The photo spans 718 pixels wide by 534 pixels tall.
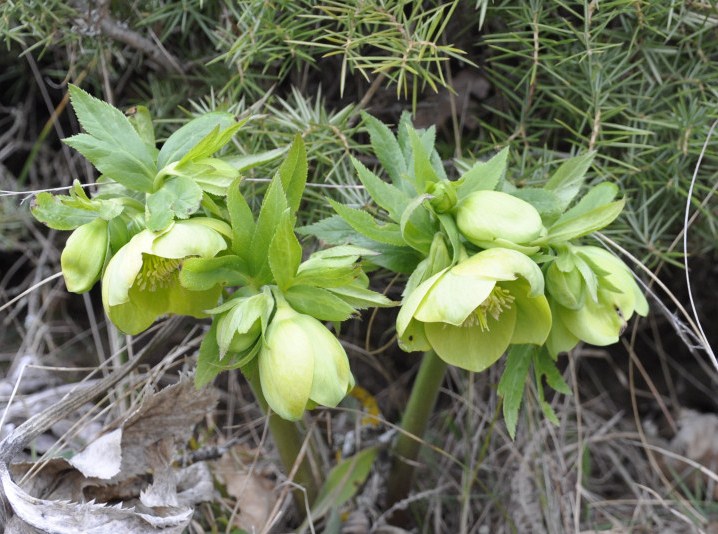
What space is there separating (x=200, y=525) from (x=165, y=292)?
1.47 feet

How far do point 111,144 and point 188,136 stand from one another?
83 mm

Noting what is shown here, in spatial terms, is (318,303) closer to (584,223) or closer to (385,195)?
(385,195)

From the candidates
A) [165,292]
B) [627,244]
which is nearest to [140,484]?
[165,292]

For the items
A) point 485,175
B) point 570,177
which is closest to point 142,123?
point 485,175

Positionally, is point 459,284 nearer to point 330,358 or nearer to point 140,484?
point 330,358

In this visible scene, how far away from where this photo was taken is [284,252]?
752mm

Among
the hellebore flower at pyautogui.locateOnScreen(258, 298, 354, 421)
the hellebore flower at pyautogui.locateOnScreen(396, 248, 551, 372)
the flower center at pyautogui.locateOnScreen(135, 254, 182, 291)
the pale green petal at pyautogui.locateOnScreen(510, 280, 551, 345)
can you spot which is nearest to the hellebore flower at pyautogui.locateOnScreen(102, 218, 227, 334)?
the flower center at pyautogui.locateOnScreen(135, 254, 182, 291)

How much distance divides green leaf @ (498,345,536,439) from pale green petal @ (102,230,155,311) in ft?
1.39

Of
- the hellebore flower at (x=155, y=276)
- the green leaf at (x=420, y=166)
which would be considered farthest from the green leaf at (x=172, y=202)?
the green leaf at (x=420, y=166)

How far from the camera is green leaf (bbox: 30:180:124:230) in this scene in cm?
77

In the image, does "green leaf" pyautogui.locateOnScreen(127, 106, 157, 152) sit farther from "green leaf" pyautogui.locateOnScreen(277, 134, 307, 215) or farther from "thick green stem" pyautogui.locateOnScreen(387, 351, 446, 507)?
"thick green stem" pyautogui.locateOnScreen(387, 351, 446, 507)

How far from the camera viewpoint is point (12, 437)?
938 mm

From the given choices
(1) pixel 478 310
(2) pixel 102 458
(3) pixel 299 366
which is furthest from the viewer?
(2) pixel 102 458

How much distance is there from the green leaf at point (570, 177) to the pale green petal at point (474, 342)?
168mm
